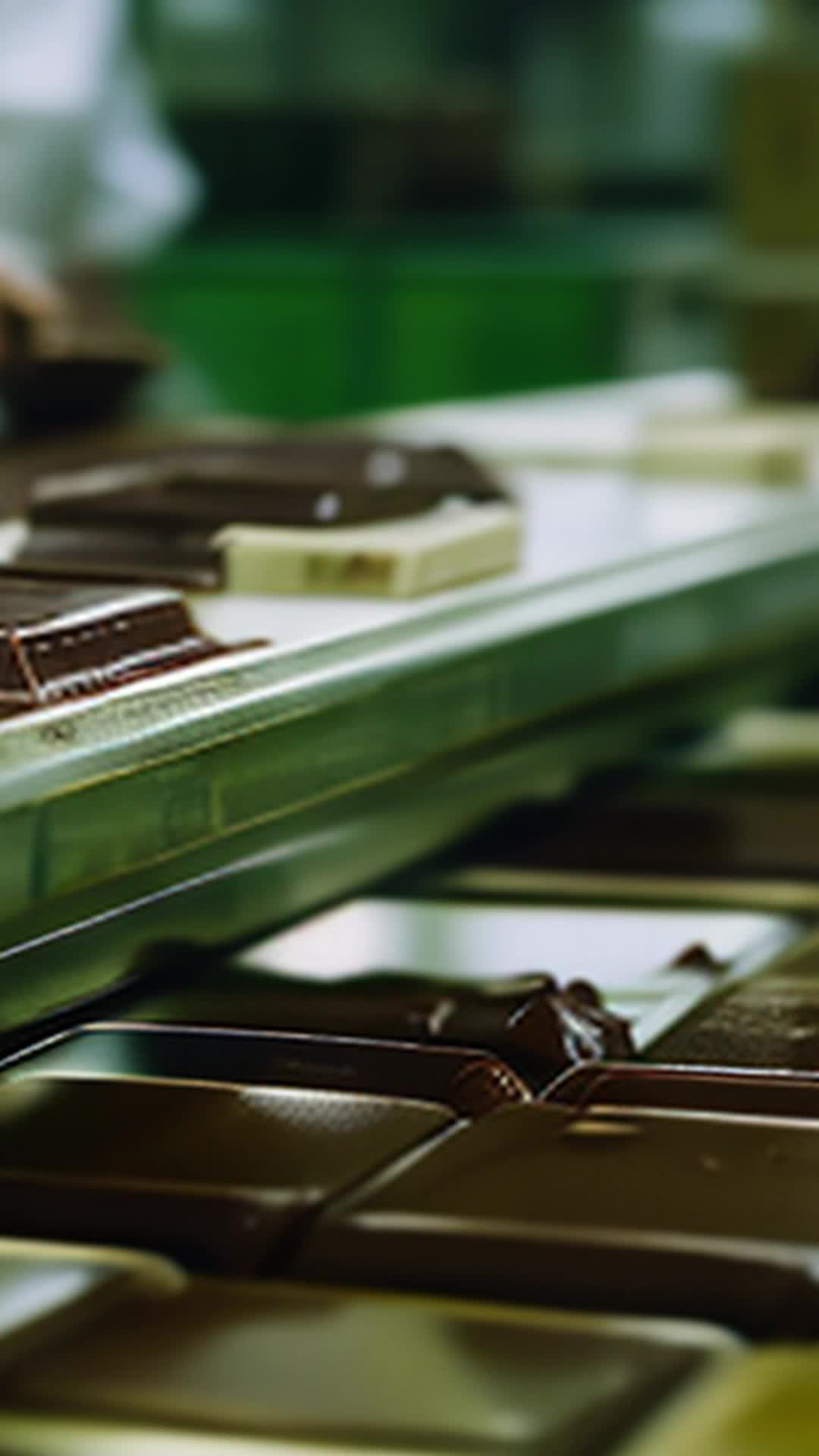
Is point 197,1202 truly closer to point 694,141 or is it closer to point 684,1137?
point 684,1137

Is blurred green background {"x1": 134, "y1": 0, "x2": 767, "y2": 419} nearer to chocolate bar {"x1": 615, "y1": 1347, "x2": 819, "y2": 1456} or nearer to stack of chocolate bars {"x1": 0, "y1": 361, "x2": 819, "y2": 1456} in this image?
stack of chocolate bars {"x1": 0, "y1": 361, "x2": 819, "y2": 1456}

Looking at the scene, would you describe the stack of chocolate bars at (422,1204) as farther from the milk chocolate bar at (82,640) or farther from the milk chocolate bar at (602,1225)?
the milk chocolate bar at (82,640)

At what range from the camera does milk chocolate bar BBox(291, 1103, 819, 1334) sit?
104 cm

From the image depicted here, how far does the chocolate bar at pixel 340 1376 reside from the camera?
913 millimetres

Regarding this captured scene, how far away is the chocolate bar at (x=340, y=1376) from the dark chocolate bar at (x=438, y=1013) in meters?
0.35

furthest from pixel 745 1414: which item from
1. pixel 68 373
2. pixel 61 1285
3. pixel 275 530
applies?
pixel 68 373

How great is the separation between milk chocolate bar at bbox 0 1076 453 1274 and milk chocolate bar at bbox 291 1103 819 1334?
0.08ft

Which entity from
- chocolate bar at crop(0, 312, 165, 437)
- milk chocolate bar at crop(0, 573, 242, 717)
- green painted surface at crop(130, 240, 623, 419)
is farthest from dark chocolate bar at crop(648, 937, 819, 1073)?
green painted surface at crop(130, 240, 623, 419)

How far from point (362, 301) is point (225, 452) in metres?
4.40

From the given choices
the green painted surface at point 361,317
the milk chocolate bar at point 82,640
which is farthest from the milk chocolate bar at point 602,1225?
the green painted surface at point 361,317

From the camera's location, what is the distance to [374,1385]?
3.11 ft

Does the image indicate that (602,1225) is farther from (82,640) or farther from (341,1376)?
(82,640)

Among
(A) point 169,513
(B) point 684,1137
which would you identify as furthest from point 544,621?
(B) point 684,1137

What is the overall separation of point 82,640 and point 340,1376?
17.3 inches
